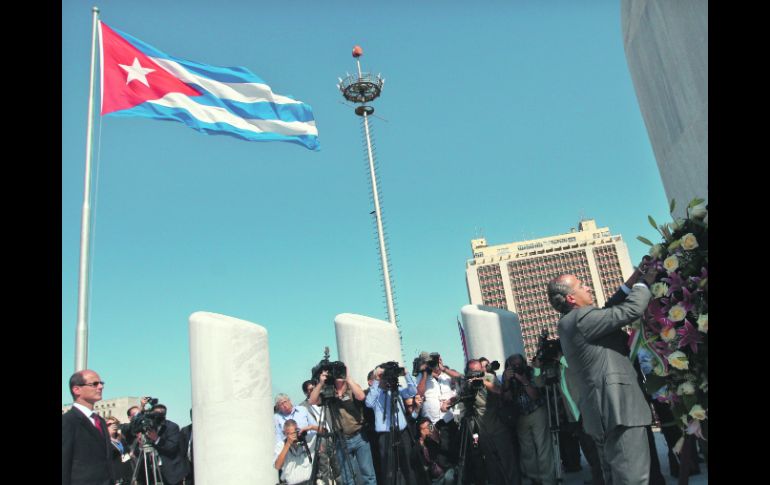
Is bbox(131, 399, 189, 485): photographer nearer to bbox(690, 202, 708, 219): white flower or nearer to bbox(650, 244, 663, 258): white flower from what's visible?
bbox(650, 244, 663, 258): white flower

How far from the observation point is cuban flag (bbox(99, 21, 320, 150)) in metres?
8.40

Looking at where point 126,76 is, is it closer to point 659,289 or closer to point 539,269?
point 659,289

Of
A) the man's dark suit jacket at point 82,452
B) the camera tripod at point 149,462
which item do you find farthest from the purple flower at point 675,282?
the camera tripod at point 149,462

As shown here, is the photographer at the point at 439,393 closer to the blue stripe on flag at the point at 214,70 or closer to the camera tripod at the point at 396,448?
the camera tripod at the point at 396,448

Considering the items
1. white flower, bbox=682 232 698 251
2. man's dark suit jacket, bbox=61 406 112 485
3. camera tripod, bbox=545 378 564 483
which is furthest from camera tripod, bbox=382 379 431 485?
white flower, bbox=682 232 698 251

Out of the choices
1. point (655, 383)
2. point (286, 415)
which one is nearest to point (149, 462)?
point (286, 415)

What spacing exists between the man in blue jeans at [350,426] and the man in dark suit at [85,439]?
2.21 metres

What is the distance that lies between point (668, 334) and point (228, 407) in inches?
210

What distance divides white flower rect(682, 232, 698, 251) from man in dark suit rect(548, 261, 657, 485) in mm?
278

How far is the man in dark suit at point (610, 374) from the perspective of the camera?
3.44 meters

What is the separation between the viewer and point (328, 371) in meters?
6.04
